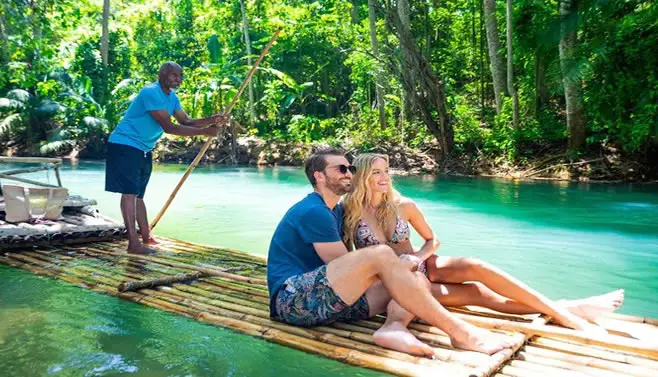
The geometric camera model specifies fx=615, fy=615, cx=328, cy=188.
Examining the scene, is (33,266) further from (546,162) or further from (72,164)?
(72,164)

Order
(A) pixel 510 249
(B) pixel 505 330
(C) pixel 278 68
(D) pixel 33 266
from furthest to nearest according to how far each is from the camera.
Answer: (C) pixel 278 68 < (A) pixel 510 249 < (D) pixel 33 266 < (B) pixel 505 330

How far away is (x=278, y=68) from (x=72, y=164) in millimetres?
7253

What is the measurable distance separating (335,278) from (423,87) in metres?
11.5

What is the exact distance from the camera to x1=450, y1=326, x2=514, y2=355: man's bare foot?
241 centimetres

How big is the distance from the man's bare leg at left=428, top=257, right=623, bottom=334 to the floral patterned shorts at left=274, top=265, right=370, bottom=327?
18.1 inches

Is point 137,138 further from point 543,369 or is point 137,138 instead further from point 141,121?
point 543,369

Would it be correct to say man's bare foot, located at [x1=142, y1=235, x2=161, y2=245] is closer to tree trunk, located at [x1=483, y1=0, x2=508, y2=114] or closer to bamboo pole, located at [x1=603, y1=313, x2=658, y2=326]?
bamboo pole, located at [x1=603, y1=313, x2=658, y2=326]

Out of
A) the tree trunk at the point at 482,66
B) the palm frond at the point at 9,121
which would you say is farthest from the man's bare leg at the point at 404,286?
the palm frond at the point at 9,121

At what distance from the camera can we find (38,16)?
8125mm

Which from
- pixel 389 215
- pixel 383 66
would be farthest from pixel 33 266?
pixel 383 66

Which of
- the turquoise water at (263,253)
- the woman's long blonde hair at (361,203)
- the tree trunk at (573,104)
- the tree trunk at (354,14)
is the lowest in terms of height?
the turquoise water at (263,253)

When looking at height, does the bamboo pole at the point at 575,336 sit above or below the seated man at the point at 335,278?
below

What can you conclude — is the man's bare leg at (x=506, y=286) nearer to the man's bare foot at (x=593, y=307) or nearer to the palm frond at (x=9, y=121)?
the man's bare foot at (x=593, y=307)

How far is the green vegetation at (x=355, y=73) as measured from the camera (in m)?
10.4
